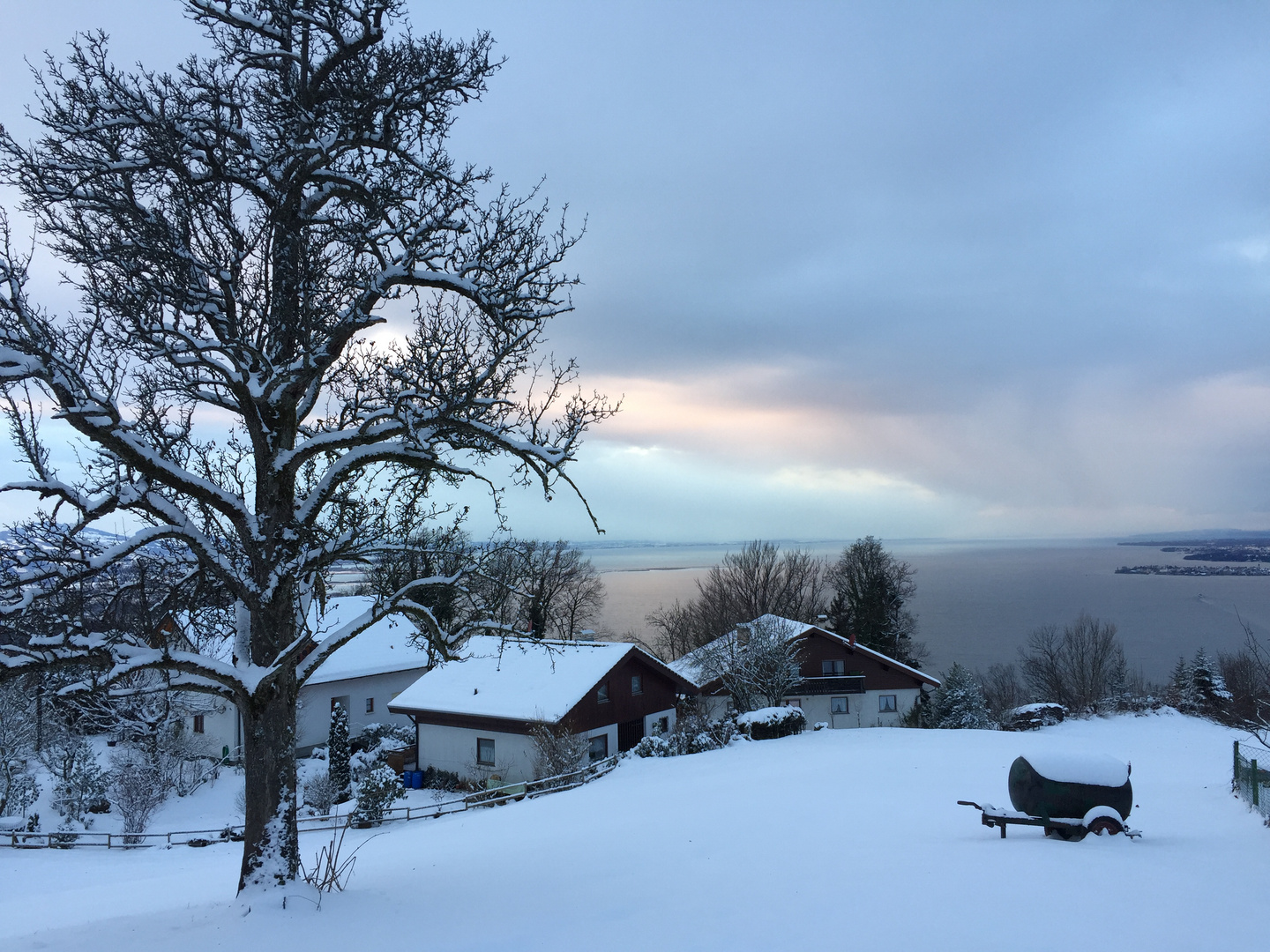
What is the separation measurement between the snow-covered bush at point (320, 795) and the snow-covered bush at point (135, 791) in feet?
14.2

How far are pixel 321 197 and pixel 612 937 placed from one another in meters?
8.50

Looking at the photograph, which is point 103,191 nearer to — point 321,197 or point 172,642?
point 321,197

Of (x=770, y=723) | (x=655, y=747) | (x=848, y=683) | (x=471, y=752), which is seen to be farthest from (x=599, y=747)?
(x=848, y=683)

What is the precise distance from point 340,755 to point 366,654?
42.2 feet

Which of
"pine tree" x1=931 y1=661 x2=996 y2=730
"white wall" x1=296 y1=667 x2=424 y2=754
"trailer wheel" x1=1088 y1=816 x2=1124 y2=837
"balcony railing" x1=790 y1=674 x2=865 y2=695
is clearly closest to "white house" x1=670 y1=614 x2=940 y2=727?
"balcony railing" x1=790 y1=674 x2=865 y2=695

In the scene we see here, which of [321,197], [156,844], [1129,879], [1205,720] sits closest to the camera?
[1129,879]

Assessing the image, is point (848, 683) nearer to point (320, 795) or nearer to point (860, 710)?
point (860, 710)

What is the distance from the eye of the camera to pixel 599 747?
91.9ft

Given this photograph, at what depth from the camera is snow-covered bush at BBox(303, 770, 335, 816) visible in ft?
70.3

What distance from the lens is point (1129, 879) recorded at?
295 inches

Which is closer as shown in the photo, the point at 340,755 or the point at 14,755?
the point at 14,755

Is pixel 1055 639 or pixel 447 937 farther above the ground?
pixel 447 937

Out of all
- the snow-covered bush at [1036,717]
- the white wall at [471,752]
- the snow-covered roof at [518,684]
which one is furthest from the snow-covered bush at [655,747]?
the snow-covered bush at [1036,717]

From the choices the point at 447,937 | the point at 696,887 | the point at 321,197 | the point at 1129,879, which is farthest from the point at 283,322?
the point at 1129,879
